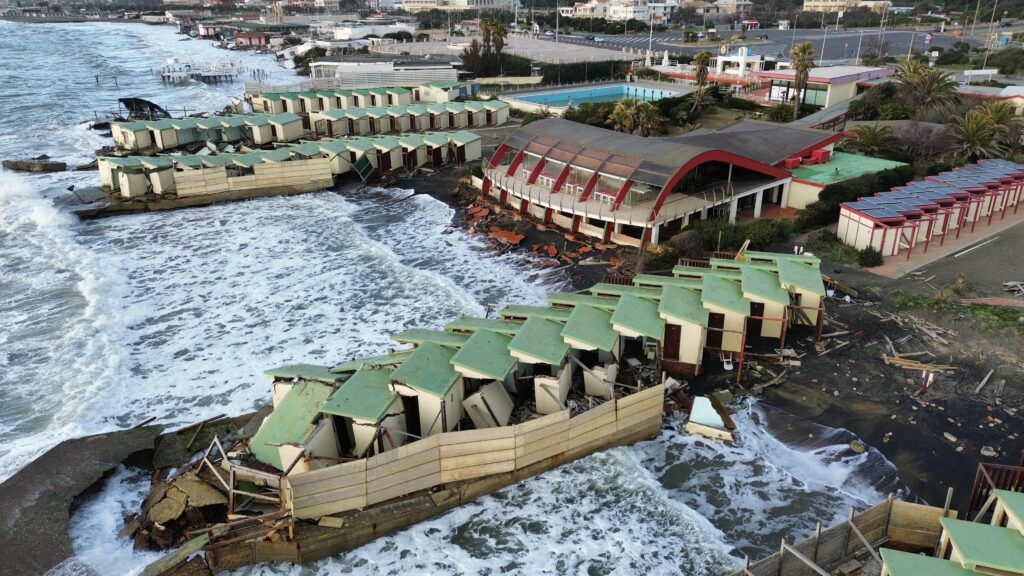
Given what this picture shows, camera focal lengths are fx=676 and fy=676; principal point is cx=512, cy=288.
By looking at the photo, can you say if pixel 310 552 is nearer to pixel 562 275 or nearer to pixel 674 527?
pixel 674 527

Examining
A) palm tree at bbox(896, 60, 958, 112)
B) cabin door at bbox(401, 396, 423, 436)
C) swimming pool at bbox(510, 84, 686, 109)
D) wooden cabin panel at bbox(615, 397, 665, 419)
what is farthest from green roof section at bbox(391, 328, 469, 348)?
swimming pool at bbox(510, 84, 686, 109)

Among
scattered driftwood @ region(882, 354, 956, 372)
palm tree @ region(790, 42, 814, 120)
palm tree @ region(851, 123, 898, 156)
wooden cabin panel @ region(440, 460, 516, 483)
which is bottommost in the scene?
wooden cabin panel @ region(440, 460, 516, 483)

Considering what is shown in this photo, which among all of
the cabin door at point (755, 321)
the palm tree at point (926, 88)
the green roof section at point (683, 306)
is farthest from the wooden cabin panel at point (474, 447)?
the palm tree at point (926, 88)

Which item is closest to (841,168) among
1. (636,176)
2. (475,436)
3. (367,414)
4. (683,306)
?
(636,176)

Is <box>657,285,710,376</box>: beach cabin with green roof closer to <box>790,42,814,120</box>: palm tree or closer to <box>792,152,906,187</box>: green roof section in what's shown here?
<box>792,152,906,187</box>: green roof section

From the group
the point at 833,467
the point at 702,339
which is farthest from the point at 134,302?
the point at 833,467

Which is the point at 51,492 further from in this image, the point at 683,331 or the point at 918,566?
the point at 918,566

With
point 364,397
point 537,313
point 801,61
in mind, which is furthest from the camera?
point 801,61
